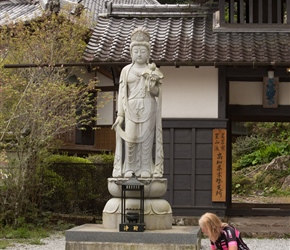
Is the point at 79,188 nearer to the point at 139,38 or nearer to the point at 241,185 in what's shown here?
the point at 139,38

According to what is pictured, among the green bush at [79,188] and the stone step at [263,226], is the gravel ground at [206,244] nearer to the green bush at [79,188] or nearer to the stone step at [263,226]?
the stone step at [263,226]

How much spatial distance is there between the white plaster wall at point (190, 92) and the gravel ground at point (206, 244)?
3158 mm

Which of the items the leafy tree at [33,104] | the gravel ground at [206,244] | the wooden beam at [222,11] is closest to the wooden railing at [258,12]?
the wooden beam at [222,11]

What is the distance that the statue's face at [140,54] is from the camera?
33.2ft

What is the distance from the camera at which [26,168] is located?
1513 cm

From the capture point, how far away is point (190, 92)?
50.1ft

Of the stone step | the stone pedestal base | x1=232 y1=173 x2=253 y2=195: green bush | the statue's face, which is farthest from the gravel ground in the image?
x1=232 y1=173 x2=253 y2=195: green bush

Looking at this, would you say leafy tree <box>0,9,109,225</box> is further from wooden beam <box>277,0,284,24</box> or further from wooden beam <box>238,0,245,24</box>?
wooden beam <box>277,0,284,24</box>

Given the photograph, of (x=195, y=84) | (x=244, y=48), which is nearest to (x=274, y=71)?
(x=244, y=48)

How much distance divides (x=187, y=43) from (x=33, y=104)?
12.8ft

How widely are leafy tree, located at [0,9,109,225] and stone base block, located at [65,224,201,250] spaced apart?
5.78 m

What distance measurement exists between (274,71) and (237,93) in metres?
1.16

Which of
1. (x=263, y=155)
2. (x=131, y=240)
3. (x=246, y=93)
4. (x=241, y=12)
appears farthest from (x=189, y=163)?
(x=263, y=155)

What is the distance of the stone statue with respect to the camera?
9.95m
